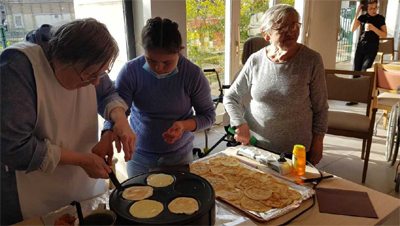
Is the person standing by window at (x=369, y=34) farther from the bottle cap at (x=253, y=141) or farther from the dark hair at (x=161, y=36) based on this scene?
the dark hair at (x=161, y=36)

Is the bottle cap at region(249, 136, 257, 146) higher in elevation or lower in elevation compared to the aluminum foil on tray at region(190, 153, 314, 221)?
lower

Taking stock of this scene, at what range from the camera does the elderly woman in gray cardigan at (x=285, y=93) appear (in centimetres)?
154

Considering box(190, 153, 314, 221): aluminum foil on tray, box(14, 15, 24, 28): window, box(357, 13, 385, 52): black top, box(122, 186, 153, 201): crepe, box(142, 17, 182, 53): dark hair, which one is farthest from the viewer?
box(357, 13, 385, 52): black top

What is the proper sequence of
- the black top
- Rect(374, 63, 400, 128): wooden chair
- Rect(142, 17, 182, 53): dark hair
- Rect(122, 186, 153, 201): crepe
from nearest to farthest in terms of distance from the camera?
Rect(122, 186, 153, 201): crepe < Rect(142, 17, 182, 53): dark hair < Rect(374, 63, 400, 128): wooden chair < the black top

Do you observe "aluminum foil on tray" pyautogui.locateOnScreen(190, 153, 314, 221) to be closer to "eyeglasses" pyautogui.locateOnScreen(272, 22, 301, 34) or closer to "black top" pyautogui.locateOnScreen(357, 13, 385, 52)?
"eyeglasses" pyautogui.locateOnScreen(272, 22, 301, 34)

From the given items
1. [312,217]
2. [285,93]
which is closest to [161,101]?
[285,93]

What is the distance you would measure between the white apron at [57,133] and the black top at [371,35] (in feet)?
15.0

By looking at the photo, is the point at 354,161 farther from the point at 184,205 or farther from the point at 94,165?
the point at 94,165

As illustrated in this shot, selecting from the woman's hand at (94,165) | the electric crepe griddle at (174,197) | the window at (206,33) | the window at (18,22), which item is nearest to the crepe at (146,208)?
the electric crepe griddle at (174,197)

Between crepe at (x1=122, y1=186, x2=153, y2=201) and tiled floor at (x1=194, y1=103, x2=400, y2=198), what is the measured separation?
232 cm

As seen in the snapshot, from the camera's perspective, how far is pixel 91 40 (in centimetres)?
88

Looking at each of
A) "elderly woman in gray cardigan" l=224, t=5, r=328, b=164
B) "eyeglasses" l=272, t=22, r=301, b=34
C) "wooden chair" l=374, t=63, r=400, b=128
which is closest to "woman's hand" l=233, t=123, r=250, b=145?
"elderly woman in gray cardigan" l=224, t=5, r=328, b=164

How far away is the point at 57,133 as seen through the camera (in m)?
1.00

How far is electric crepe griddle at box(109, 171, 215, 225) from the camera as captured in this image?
0.80 metres
